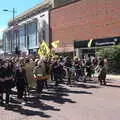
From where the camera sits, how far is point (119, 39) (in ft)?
123

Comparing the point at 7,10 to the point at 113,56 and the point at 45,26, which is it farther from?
the point at 113,56

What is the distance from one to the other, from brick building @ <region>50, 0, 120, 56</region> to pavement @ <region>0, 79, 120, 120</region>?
2109 cm

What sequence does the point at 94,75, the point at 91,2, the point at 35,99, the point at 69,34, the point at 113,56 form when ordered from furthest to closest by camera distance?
the point at 69,34 → the point at 91,2 → the point at 113,56 → the point at 94,75 → the point at 35,99

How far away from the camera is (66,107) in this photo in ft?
47.3

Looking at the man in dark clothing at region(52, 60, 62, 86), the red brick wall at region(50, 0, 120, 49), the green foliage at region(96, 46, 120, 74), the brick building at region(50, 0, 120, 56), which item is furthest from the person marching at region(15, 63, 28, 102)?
the red brick wall at region(50, 0, 120, 49)

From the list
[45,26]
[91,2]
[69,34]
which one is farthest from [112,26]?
[45,26]

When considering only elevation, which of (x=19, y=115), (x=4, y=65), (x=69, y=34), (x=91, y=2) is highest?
(x=91, y=2)

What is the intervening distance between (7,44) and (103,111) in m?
63.0

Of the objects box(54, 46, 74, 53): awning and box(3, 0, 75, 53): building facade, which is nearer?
box(54, 46, 74, 53): awning

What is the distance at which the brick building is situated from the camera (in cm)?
3925

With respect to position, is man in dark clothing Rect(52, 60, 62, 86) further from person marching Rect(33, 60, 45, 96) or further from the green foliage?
the green foliage

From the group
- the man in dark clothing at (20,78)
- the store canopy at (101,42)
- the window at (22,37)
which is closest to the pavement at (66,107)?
the man in dark clothing at (20,78)

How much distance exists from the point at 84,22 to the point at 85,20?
0.82ft

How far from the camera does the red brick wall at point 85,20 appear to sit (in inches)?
1548
